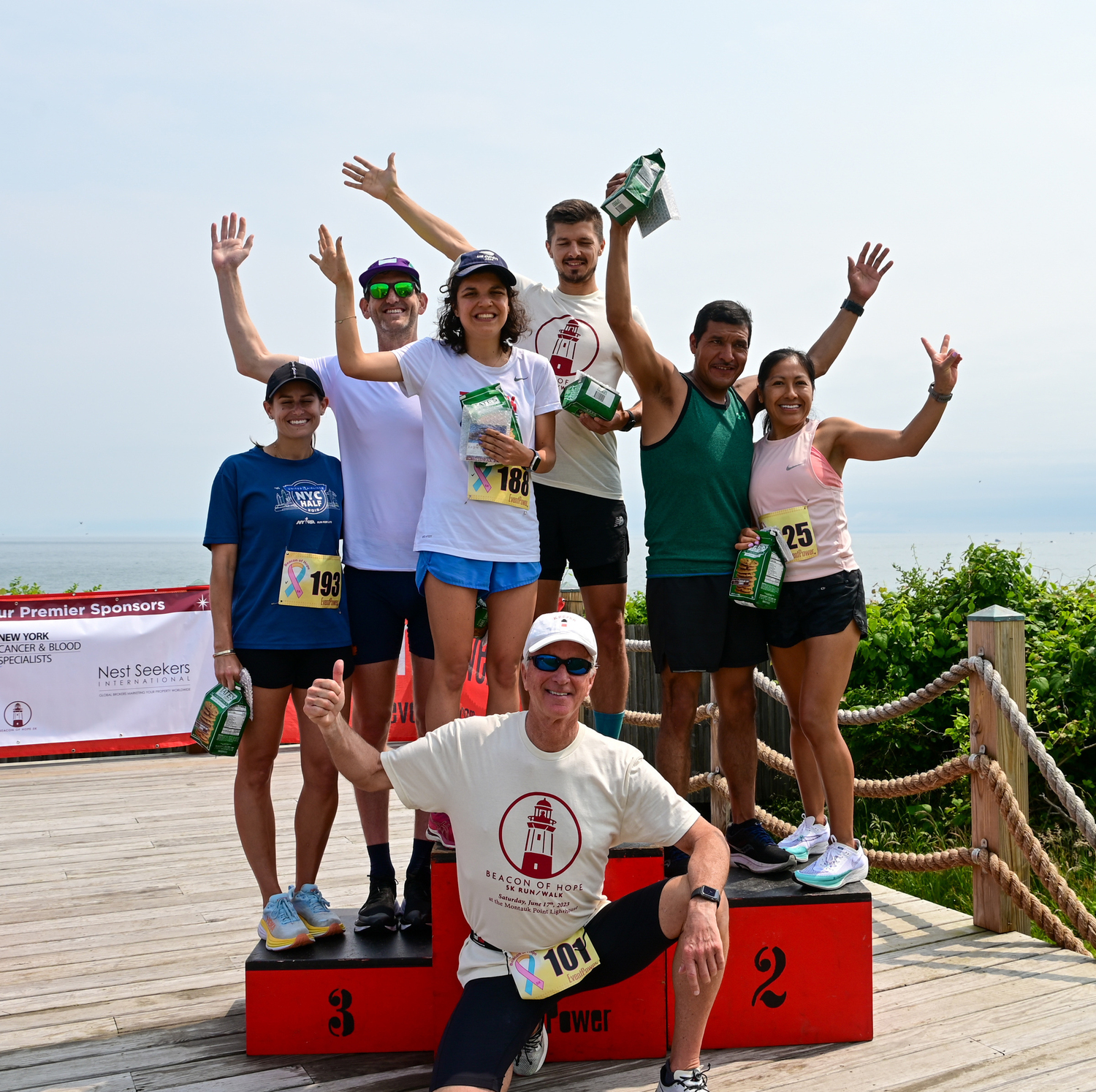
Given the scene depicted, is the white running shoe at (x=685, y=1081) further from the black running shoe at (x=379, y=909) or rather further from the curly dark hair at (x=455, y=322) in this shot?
the curly dark hair at (x=455, y=322)

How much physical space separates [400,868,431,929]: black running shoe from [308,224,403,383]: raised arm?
1.70 m

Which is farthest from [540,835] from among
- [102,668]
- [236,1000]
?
[102,668]

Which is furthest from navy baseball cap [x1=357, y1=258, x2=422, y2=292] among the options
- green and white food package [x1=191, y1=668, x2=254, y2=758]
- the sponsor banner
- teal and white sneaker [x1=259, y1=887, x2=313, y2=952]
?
the sponsor banner

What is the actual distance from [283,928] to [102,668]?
6010mm

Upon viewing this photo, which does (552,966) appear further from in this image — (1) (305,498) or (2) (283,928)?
(1) (305,498)

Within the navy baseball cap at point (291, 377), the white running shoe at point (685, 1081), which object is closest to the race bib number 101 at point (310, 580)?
the navy baseball cap at point (291, 377)

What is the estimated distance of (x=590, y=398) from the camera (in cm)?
363

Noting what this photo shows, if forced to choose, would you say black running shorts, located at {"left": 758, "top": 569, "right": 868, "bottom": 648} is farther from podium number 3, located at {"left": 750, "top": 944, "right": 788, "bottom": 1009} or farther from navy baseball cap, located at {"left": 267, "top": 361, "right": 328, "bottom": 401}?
navy baseball cap, located at {"left": 267, "top": 361, "right": 328, "bottom": 401}

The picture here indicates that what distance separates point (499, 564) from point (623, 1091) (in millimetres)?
1605

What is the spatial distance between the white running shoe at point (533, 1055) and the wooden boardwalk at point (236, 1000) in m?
0.05

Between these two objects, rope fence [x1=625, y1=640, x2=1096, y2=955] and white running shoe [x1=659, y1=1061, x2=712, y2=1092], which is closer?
white running shoe [x1=659, y1=1061, x2=712, y2=1092]

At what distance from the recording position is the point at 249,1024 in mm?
3273

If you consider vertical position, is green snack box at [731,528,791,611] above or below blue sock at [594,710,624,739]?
above

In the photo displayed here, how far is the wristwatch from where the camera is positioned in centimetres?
269
